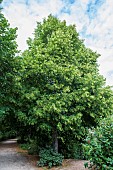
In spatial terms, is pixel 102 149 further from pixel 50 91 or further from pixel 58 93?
pixel 50 91

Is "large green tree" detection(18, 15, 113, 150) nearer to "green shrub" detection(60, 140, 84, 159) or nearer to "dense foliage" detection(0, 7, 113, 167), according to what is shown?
"dense foliage" detection(0, 7, 113, 167)

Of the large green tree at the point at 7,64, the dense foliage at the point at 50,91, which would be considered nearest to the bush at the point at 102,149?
the dense foliage at the point at 50,91

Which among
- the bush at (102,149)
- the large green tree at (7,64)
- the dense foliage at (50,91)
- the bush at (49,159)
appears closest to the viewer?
the bush at (102,149)

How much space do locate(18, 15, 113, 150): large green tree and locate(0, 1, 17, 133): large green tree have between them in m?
0.62

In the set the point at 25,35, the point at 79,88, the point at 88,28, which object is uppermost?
the point at 25,35

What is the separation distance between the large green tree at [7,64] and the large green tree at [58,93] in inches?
24.5

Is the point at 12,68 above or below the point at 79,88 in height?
above

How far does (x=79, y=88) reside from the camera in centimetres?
1046

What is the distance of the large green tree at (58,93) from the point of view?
9570mm

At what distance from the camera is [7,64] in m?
9.85

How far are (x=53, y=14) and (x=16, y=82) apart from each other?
6.77m

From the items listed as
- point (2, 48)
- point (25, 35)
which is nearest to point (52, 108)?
point (2, 48)

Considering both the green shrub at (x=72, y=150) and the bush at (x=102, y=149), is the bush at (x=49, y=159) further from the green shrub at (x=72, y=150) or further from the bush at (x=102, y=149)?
the bush at (x=102, y=149)

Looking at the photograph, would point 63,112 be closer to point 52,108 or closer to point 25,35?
point 52,108
